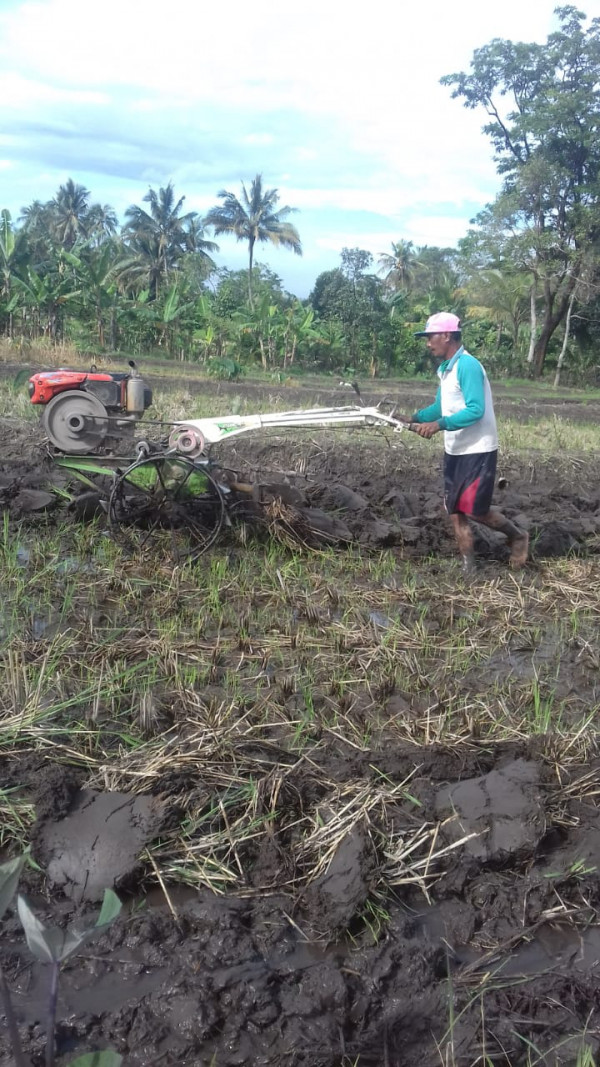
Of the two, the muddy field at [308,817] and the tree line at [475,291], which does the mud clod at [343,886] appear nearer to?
the muddy field at [308,817]

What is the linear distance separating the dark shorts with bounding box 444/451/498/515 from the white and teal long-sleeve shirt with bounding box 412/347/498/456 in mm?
50

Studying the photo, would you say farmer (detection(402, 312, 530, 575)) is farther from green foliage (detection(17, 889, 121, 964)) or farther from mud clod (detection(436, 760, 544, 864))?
green foliage (detection(17, 889, 121, 964))

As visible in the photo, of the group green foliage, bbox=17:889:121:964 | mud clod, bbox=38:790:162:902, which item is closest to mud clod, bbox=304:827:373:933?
mud clod, bbox=38:790:162:902

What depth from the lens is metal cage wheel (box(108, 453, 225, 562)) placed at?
5.45 metres

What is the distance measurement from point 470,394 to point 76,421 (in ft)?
8.37

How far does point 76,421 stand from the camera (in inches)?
227

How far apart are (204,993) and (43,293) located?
2045cm

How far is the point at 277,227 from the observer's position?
41812 mm

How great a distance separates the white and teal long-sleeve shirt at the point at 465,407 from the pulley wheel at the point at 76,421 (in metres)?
2.22

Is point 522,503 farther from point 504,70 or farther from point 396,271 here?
point 396,271

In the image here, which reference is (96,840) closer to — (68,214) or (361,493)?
(361,493)

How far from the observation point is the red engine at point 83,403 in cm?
577

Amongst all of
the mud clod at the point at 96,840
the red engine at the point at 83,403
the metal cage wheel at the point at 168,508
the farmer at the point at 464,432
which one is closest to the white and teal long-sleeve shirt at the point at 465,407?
the farmer at the point at 464,432

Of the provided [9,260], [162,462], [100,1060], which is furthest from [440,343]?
[9,260]
